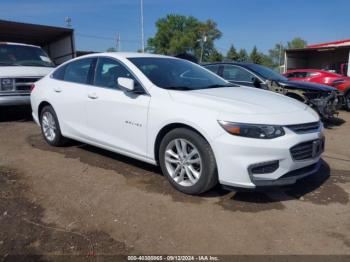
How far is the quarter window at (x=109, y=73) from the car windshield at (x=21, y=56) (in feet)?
15.5

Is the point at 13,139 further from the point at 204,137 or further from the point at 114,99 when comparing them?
the point at 204,137

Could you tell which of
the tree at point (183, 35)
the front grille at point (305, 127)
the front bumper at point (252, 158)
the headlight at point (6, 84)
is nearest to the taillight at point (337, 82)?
the front grille at point (305, 127)

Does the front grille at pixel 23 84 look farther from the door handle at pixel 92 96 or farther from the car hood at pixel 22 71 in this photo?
the door handle at pixel 92 96

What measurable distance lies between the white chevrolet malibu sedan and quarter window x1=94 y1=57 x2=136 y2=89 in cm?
1

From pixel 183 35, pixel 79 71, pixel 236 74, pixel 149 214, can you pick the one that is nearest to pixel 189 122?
pixel 149 214

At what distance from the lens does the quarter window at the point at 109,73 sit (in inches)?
182

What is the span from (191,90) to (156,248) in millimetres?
1989

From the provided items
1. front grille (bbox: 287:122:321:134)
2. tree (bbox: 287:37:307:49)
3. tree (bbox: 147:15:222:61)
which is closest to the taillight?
front grille (bbox: 287:122:321:134)

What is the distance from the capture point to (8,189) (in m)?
4.19

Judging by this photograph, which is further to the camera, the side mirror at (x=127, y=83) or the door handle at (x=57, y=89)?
the door handle at (x=57, y=89)

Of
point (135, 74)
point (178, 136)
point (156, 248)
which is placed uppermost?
point (135, 74)

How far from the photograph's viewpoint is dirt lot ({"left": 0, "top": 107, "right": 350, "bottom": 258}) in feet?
9.79

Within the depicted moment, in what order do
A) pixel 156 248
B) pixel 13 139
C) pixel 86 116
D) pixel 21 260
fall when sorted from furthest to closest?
1. pixel 13 139
2. pixel 86 116
3. pixel 156 248
4. pixel 21 260

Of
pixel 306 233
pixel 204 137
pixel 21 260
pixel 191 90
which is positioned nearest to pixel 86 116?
pixel 191 90
